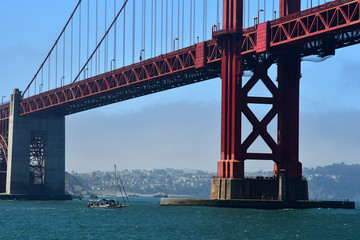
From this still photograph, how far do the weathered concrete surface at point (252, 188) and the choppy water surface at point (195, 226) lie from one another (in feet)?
7.71

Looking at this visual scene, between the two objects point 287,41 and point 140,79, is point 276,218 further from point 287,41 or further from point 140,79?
point 140,79

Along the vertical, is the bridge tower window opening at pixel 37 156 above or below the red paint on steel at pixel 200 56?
below

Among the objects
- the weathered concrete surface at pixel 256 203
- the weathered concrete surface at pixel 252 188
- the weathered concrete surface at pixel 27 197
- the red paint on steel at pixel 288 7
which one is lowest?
the weathered concrete surface at pixel 27 197

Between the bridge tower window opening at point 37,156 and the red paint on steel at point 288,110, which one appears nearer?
the red paint on steel at point 288,110

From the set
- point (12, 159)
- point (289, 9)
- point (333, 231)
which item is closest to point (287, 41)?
point (289, 9)

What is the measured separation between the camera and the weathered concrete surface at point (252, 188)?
93.5m

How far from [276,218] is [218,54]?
1110 inches

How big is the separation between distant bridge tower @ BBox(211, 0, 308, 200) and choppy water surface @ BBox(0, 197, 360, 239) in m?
3.68

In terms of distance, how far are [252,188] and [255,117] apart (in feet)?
28.9

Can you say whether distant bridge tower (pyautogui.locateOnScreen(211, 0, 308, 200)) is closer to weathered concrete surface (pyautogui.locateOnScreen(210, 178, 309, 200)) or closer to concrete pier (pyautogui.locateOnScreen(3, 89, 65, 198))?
weathered concrete surface (pyautogui.locateOnScreen(210, 178, 309, 200))

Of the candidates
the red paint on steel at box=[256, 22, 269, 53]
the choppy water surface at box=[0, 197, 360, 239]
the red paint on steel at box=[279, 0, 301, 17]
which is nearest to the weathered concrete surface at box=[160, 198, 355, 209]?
the choppy water surface at box=[0, 197, 360, 239]

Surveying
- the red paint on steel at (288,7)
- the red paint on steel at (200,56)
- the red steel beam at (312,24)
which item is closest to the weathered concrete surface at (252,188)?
the red steel beam at (312,24)

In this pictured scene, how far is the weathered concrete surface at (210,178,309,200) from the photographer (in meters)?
93.5

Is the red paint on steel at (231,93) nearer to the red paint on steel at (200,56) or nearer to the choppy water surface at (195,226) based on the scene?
the choppy water surface at (195,226)
